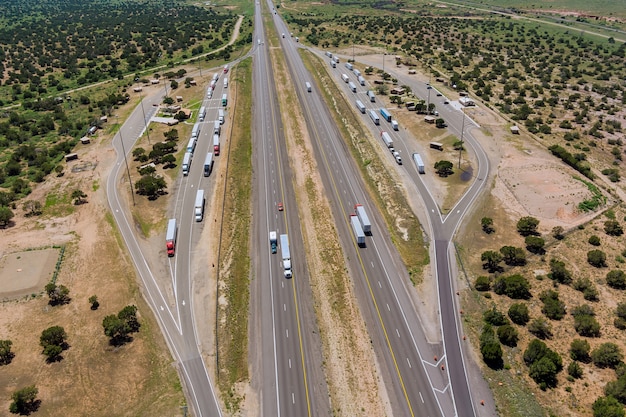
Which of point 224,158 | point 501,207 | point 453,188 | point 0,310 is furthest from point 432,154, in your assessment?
point 0,310

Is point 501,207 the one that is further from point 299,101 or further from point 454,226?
point 299,101

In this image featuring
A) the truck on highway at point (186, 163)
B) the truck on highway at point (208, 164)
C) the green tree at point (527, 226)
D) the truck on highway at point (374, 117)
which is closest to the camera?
the green tree at point (527, 226)

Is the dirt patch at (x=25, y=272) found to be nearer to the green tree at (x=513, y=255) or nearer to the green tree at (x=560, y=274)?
the green tree at (x=513, y=255)

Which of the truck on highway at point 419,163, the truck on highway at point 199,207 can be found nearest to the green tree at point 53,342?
the truck on highway at point 199,207

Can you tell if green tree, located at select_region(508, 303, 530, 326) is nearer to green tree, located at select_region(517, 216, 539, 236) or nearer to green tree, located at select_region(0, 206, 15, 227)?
green tree, located at select_region(517, 216, 539, 236)

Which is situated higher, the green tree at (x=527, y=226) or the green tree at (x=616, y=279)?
the green tree at (x=527, y=226)
